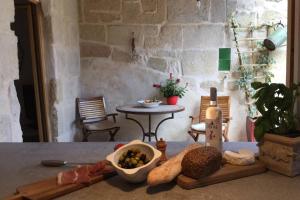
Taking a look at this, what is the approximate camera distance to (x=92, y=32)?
12.5 ft

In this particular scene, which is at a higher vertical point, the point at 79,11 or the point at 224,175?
the point at 79,11

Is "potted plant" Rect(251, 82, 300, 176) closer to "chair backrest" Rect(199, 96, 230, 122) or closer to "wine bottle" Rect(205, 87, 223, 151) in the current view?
"wine bottle" Rect(205, 87, 223, 151)

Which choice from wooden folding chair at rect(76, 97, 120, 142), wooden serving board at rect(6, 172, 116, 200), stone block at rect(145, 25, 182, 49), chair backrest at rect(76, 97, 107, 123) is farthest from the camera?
stone block at rect(145, 25, 182, 49)

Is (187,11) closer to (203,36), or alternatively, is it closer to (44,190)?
(203,36)

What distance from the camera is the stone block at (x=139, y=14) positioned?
3.76 m

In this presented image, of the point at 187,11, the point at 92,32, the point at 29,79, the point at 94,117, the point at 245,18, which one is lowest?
the point at 94,117

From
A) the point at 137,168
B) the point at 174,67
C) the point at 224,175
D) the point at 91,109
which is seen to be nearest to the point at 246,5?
the point at 174,67

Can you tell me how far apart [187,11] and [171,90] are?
986mm

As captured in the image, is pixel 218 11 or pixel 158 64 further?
pixel 158 64

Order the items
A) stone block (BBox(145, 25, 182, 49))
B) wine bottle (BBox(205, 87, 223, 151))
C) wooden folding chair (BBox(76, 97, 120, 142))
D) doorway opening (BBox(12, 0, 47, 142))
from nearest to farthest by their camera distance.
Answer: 1. wine bottle (BBox(205, 87, 223, 151))
2. doorway opening (BBox(12, 0, 47, 142))
3. wooden folding chair (BBox(76, 97, 120, 142))
4. stone block (BBox(145, 25, 182, 49))

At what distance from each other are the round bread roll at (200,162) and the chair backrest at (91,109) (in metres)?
2.80

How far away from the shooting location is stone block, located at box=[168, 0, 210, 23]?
147 inches

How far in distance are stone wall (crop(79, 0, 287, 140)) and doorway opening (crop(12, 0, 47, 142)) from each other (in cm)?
73

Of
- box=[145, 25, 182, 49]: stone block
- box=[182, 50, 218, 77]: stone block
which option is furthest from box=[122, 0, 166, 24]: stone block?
box=[182, 50, 218, 77]: stone block
